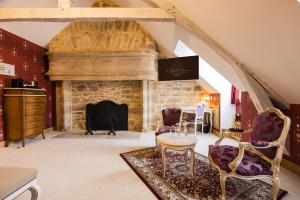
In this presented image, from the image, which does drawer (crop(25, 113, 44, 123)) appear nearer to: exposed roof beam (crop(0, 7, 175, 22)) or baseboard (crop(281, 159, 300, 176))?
exposed roof beam (crop(0, 7, 175, 22))

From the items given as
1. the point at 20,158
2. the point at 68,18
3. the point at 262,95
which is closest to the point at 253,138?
the point at 262,95

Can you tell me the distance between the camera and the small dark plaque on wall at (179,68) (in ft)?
16.2

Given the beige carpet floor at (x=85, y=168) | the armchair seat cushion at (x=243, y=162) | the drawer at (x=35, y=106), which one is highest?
the drawer at (x=35, y=106)

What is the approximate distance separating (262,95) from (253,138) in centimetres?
100

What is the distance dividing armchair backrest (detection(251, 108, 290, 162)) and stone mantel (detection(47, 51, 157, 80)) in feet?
12.8

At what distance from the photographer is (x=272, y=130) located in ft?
7.65

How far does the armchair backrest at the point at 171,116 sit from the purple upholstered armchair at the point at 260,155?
75.7 inches

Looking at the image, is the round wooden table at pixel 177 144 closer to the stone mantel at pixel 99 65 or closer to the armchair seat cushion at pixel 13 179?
the armchair seat cushion at pixel 13 179

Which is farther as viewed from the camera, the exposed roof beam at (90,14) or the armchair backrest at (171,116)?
the armchair backrest at (171,116)

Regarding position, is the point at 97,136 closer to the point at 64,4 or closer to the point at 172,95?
the point at 172,95

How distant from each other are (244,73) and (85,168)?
2.90 m

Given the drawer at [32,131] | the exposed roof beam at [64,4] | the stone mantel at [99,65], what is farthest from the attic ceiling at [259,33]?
the drawer at [32,131]

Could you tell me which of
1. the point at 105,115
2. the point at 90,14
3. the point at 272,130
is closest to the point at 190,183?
the point at 272,130

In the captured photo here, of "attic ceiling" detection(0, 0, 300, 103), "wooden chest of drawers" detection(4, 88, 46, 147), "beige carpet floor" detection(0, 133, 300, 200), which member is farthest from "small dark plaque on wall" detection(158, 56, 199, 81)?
"wooden chest of drawers" detection(4, 88, 46, 147)
